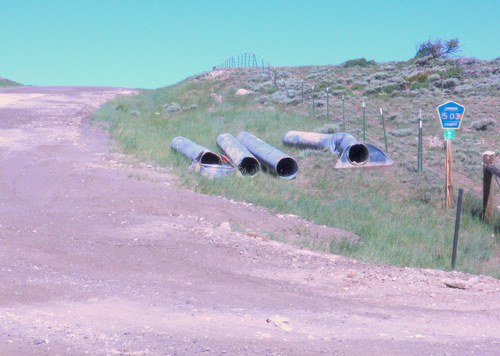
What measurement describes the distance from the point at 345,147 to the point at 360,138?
346 cm

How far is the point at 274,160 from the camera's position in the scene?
56.6ft

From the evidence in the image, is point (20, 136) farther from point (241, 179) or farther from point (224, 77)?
point (224, 77)

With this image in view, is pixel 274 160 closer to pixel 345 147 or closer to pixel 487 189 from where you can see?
pixel 345 147

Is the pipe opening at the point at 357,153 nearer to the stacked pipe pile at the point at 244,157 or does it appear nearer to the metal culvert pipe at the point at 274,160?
the metal culvert pipe at the point at 274,160

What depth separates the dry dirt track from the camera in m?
5.04

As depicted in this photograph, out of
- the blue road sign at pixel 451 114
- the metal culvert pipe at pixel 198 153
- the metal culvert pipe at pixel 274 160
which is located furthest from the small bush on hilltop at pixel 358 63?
the blue road sign at pixel 451 114

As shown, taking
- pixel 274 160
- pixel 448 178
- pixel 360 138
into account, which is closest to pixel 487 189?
pixel 448 178

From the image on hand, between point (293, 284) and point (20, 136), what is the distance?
15383 millimetres

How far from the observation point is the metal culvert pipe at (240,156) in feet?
57.8

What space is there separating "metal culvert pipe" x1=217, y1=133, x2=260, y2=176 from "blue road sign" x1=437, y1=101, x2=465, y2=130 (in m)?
5.99

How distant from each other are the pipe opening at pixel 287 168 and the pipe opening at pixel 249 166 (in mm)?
700

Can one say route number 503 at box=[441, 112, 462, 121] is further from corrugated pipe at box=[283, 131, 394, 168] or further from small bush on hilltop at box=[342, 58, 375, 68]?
small bush on hilltop at box=[342, 58, 375, 68]

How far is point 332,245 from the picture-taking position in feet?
33.2

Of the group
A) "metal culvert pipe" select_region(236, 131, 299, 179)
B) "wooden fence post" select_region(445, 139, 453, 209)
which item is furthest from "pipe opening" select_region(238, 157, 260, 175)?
"wooden fence post" select_region(445, 139, 453, 209)
